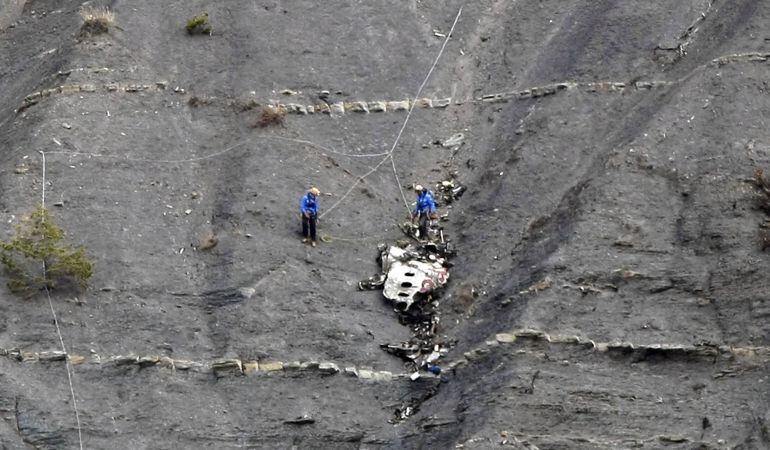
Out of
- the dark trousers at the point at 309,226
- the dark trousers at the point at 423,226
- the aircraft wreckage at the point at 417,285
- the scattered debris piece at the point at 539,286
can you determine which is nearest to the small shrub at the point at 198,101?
the dark trousers at the point at 309,226

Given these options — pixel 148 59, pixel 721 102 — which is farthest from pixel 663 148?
pixel 148 59

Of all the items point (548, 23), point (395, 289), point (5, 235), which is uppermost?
point (548, 23)

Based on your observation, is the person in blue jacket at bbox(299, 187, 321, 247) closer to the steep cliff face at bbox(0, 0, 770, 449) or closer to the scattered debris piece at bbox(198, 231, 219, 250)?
the steep cliff face at bbox(0, 0, 770, 449)

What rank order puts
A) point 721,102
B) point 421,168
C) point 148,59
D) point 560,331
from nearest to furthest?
1. point 560,331
2. point 721,102
3. point 421,168
4. point 148,59

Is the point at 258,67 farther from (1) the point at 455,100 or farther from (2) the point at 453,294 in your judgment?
(2) the point at 453,294

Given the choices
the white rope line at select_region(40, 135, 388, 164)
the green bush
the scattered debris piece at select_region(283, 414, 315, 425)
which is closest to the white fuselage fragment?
the scattered debris piece at select_region(283, 414, 315, 425)

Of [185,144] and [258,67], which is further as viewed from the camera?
[258,67]

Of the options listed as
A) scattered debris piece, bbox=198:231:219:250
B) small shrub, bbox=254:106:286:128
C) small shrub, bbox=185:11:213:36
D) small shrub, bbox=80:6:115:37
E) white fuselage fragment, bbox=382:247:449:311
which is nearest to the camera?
white fuselage fragment, bbox=382:247:449:311

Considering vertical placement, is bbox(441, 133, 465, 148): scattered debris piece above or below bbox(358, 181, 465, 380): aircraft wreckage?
above
